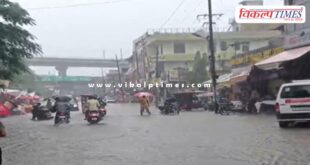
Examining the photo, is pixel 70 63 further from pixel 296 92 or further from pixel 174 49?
pixel 296 92

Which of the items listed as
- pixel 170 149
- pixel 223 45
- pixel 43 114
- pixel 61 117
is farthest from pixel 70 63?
pixel 170 149

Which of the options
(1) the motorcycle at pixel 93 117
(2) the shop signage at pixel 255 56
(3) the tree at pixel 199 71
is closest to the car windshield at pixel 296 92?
(1) the motorcycle at pixel 93 117

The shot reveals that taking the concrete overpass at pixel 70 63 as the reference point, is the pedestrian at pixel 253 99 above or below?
Result: below

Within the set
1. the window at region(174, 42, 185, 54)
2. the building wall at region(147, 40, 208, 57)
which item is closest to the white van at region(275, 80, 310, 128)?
the building wall at region(147, 40, 208, 57)

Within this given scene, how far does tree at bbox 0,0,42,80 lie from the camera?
28922mm

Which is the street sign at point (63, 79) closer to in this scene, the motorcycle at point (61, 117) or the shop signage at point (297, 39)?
the motorcycle at point (61, 117)

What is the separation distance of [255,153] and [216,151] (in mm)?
1114

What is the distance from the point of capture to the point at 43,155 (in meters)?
15.6

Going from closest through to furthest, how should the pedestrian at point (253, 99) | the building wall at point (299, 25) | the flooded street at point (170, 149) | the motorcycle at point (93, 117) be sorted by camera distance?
the flooded street at point (170, 149), the motorcycle at point (93, 117), the building wall at point (299, 25), the pedestrian at point (253, 99)

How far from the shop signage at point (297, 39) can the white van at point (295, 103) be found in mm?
10181

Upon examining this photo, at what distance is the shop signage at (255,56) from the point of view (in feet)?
132

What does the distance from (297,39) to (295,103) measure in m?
12.5

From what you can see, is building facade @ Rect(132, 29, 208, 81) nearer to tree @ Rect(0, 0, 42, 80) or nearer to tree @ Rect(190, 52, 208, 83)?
tree @ Rect(190, 52, 208, 83)

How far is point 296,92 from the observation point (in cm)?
2230
